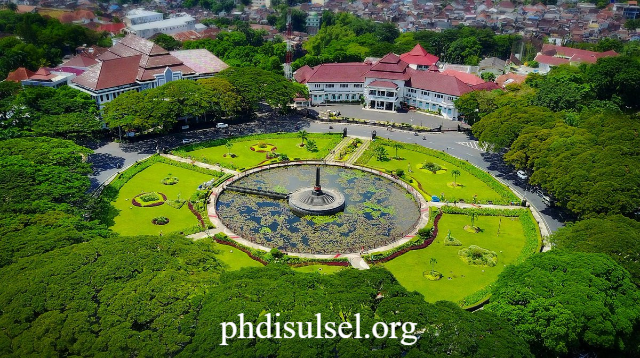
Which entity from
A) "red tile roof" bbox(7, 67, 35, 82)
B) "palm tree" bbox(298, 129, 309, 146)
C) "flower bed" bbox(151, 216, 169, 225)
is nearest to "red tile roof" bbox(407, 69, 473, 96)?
"palm tree" bbox(298, 129, 309, 146)

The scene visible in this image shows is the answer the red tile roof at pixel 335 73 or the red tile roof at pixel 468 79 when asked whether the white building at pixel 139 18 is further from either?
the red tile roof at pixel 468 79

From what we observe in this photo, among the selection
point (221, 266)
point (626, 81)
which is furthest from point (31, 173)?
point (626, 81)

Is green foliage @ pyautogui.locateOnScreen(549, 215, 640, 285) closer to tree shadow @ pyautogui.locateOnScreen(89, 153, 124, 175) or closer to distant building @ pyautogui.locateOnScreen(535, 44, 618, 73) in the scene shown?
tree shadow @ pyautogui.locateOnScreen(89, 153, 124, 175)

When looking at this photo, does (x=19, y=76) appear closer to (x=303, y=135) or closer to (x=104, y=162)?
(x=104, y=162)

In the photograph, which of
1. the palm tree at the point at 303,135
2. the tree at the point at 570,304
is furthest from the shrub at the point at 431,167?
the tree at the point at 570,304

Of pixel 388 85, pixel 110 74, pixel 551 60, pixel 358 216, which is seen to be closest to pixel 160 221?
pixel 358 216
